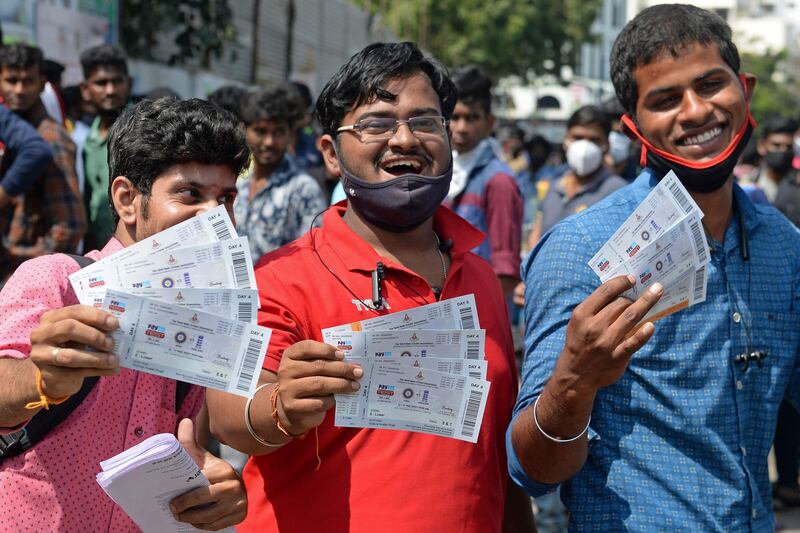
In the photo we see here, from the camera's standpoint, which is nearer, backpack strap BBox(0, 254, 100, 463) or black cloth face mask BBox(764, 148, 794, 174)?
backpack strap BBox(0, 254, 100, 463)

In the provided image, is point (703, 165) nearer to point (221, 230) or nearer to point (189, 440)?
point (221, 230)

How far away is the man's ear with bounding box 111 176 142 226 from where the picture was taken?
2.46 m

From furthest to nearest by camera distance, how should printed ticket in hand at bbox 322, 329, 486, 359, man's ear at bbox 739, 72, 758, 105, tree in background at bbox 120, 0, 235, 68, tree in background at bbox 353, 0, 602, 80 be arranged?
1. tree in background at bbox 353, 0, 602, 80
2. tree in background at bbox 120, 0, 235, 68
3. man's ear at bbox 739, 72, 758, 105
4. printed ticket in hand at bbox 322, 329, 486, 359

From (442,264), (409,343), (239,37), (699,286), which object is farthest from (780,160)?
(239,37)

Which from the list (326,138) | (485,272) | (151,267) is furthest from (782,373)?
(151,267)

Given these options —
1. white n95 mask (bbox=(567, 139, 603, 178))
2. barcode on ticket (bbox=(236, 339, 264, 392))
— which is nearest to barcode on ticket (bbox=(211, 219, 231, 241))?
barcode on ticket (bbox=(236, 339, 264, 392))

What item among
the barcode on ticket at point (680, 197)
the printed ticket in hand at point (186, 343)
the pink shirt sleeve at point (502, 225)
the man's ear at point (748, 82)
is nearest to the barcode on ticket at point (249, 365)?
the printed ticket in hand at point (186, 343)

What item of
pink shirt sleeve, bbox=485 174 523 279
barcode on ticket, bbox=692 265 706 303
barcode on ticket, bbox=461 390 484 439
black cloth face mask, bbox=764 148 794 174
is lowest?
black cloth face mask, bbox=764 148 794 174

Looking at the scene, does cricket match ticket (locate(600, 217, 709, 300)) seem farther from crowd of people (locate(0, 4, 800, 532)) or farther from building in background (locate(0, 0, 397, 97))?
building in background (locate(0, 0, 397, 97))

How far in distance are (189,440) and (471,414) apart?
64 centimetres

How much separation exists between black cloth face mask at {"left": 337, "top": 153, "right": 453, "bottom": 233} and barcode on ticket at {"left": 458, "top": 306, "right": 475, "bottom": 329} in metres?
0.43

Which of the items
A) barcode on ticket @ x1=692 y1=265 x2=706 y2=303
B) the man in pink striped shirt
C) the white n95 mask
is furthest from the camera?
the white n95 mask

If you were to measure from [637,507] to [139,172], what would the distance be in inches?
56.0

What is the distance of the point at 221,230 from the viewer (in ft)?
6.91
